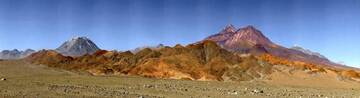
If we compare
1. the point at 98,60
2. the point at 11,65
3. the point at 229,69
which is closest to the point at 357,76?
the point at 229,69

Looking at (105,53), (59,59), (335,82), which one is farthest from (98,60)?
(335,82)

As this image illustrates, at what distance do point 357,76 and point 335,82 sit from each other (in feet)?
113

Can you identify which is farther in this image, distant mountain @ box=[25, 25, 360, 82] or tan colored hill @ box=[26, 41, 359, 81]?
tan colored hill @ box=[26, 41, 359, 81]

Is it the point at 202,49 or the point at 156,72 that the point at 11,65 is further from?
the point at 202,49

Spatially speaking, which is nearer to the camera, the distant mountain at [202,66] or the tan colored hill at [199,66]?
the distant mountain at [202,66]

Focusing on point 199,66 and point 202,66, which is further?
point 202,66

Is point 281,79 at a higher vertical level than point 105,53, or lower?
lower

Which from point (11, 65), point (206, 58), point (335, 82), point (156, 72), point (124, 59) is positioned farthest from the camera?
point (124, 59)

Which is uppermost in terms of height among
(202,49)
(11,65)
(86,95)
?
(202,49)

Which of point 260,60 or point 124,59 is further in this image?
point 124,59

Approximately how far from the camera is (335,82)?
10556 centimetres

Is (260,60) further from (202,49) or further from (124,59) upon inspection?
(124,59)

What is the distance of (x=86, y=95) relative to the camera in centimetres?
2341

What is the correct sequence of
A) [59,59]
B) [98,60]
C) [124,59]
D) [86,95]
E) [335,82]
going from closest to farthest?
1. [86,95]
2. [335,82]
3. [124,59]
4. [98,60]
5. [59,59]
